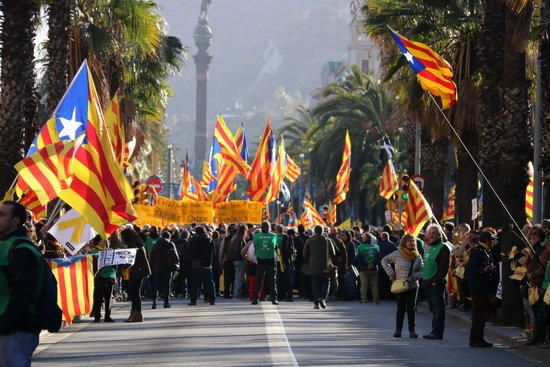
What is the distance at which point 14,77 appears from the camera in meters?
27.4

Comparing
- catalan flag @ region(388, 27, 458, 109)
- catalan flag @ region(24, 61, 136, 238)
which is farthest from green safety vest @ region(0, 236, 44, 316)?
catalan flag @ region(388, 27, 458, 109)

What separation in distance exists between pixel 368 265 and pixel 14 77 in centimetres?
938

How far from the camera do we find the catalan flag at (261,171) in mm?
44531

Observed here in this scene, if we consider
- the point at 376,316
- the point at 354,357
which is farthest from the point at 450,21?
the point at 354,357

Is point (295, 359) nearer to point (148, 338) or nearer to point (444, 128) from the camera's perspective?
point (148, 338)

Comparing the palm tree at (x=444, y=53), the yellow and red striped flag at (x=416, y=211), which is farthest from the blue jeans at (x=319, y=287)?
the palm tree at (x=444, y=53)

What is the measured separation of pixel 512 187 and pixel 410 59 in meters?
2.71

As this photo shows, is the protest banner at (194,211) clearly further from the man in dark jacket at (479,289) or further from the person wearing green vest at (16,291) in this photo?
the person wearing green vest at (16,291)

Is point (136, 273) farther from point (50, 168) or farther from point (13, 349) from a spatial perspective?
point (13, 349)

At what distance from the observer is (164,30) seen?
39.4 meters

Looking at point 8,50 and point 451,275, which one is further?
point 451,275

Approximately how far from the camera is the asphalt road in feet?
57.2

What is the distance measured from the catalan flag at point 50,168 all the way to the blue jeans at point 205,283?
36.7 ft

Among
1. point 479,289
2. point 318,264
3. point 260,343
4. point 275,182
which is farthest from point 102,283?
point 275,182
